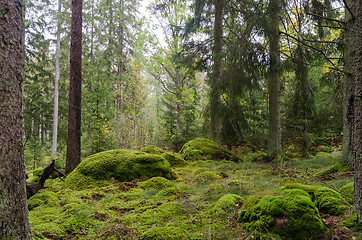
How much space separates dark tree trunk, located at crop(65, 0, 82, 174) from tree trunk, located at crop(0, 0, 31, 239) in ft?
15.6

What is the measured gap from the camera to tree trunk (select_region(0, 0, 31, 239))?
173 cm

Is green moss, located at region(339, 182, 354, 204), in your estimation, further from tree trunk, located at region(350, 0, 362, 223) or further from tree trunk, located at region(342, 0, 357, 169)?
tree trunk, located at region(342, 0, 357, 169)

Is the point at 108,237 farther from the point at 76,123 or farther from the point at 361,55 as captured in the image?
the point at 76,123

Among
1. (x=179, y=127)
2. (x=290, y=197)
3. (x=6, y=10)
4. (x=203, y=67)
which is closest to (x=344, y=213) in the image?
(x=290, y=197)

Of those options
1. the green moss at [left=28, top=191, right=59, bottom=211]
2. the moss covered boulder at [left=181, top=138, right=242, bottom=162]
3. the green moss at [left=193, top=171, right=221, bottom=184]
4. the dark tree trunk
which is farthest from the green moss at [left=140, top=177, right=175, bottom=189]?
the moss covered boulder at [left=181, top=138, right=242, bottom=162]

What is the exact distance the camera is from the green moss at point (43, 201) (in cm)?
369

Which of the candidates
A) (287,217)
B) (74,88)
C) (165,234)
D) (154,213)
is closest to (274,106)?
(287,217)

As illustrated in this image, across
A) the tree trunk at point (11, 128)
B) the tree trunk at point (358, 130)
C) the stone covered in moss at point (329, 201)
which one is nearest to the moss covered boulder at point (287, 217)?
the stone covered in moss at point (329, 201)

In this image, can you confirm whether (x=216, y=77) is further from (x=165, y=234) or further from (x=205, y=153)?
(x=165, y=234)

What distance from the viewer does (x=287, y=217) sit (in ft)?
7.16

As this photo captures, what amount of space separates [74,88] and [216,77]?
580 centimetres

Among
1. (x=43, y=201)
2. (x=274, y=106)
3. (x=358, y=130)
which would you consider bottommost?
(x=43, y=201)

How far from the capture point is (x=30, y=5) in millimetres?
13250

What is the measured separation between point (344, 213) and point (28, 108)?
19175 millimetres
